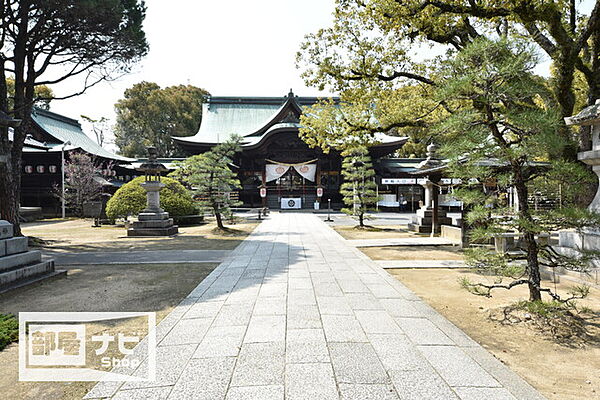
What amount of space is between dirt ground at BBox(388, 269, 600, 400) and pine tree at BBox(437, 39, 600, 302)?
450 millimetres

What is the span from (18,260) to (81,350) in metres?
3.67

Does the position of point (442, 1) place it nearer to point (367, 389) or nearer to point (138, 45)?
point (367, 389)

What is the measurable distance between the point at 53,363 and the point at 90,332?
68cm

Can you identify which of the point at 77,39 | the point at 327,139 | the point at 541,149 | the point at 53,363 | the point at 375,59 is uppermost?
the point at 77,39

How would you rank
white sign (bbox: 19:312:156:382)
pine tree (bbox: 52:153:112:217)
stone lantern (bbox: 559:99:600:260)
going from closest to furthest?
white sign (bbox: 19:312:156:382)
stone lantern (bbox: 559:99:600:260)
pine tree (bbox: 52:153:112:217)

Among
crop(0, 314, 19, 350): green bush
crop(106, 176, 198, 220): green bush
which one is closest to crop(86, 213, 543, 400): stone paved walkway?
crop(0, 314, 19, 350): green bush

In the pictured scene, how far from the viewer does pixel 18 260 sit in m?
5.54

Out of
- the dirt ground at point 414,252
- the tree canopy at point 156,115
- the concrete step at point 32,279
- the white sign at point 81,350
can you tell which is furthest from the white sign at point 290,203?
the white sign at point 81,350

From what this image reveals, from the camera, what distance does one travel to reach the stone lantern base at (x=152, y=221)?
13.1 m

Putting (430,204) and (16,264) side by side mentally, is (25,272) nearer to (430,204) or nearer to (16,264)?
(16,264)

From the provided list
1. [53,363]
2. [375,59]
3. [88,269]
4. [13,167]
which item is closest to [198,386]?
[53,363]

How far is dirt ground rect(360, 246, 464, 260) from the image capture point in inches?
320

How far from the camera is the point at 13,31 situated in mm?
10383

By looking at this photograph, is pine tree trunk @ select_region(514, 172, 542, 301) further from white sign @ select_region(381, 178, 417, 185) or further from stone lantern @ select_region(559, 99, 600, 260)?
white sign @ select_region(381, 178, 417, 185)
